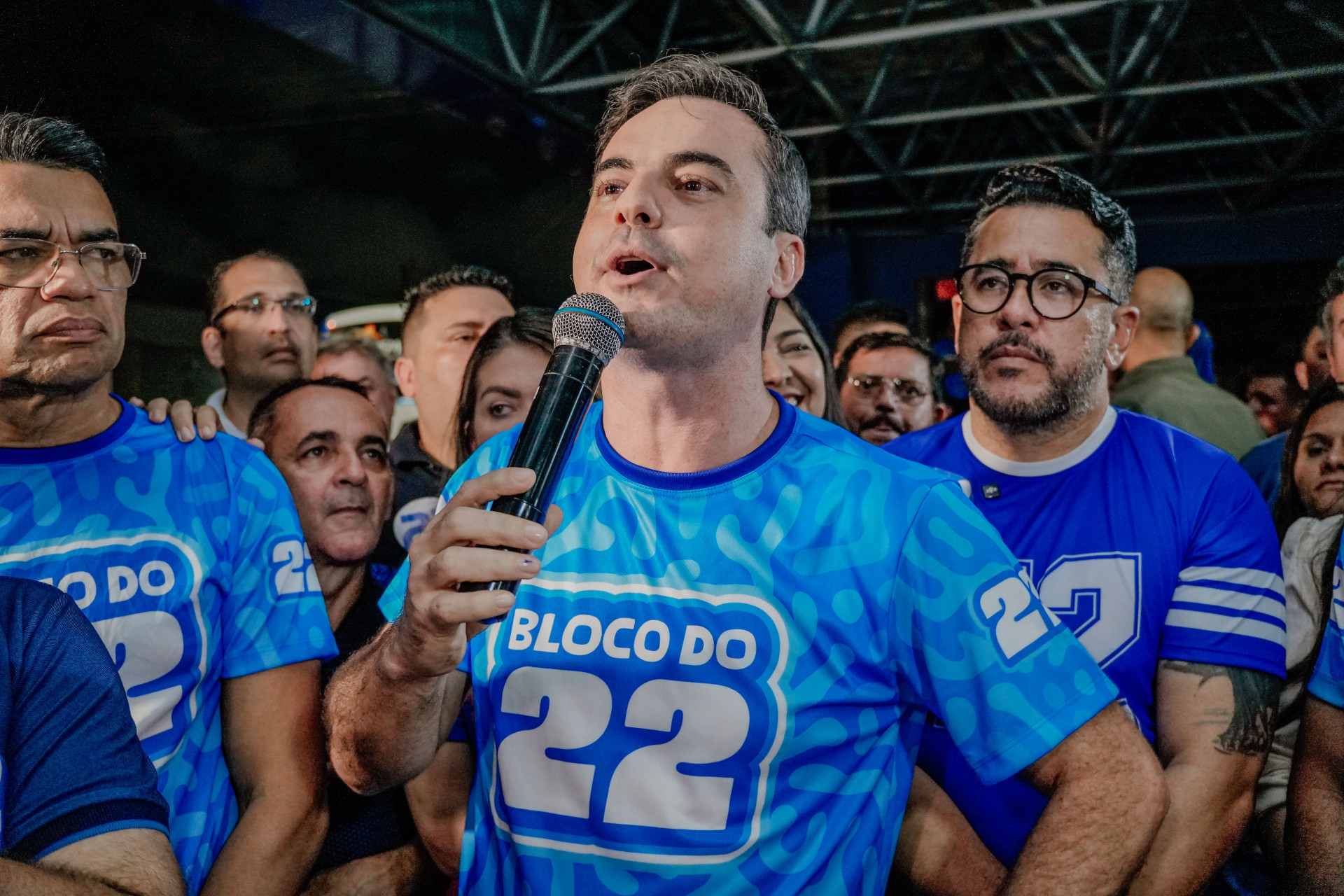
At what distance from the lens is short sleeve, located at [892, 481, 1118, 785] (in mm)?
1261

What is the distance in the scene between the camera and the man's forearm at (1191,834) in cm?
161

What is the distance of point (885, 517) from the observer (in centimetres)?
136

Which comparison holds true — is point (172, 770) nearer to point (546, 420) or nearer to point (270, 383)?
point (546, 420)

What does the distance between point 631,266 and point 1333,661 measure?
142 cm

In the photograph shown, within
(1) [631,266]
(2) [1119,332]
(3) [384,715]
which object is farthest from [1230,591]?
(3) [384,715]

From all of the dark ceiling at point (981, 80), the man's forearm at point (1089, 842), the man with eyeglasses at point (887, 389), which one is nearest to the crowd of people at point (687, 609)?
the man's forearm at point (1089, 842)

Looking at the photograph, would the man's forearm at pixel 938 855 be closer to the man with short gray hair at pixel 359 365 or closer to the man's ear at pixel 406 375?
the man's ear at pixel 406 375

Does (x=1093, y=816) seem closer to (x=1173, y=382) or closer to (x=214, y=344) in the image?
(x=1173, y=382)

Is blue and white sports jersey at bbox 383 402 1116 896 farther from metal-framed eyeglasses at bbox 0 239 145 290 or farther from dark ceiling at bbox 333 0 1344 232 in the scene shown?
dark ceiling at bbox 333 0 1344 232

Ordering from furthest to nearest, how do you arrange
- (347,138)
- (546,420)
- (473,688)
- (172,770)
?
1. (347,138)
2. (172,770)
3. (473,688)
4. (546,420)

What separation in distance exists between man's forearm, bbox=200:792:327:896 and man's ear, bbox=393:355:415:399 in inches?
68.4

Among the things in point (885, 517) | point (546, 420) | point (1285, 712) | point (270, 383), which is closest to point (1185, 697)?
point (1285, 712)

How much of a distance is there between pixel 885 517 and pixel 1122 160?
940 cm

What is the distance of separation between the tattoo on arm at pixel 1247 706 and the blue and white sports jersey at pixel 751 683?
545mm
